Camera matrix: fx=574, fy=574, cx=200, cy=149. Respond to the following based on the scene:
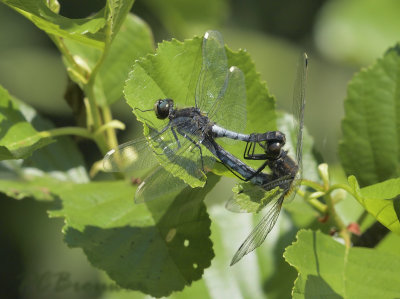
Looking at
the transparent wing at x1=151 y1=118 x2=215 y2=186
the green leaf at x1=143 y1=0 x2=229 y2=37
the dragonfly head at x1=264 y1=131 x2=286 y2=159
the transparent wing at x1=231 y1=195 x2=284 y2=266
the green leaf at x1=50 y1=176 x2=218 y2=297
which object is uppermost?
the dragonfly head at x1=264 y1=131 x2=286 y2=159

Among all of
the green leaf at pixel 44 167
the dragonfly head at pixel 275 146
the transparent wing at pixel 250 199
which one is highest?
the dragonfly head at pixel 275 146

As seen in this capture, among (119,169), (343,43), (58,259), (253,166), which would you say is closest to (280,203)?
(253,166)

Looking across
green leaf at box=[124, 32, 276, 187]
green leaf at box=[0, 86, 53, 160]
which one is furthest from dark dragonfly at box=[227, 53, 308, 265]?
green leaf at box=[0, 86, 53, 160]

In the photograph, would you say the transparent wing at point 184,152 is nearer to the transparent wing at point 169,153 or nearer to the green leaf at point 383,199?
the transparent wing at point 169,153

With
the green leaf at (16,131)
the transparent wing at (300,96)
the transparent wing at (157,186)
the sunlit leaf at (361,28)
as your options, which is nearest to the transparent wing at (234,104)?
the transparent wing at (300,96)

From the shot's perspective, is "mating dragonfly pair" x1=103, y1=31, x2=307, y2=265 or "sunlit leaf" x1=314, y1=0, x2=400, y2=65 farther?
"sunlit leaf" x1=314, y1=0, x2=400, y2=65

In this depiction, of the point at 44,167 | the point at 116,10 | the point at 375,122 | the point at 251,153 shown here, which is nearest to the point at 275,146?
the point at 251,153

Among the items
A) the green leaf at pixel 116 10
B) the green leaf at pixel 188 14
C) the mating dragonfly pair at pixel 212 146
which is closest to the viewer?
the green leaf at pixel 116 10

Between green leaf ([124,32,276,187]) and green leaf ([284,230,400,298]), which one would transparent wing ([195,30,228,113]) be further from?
green leaf ([284,230,400,298])
